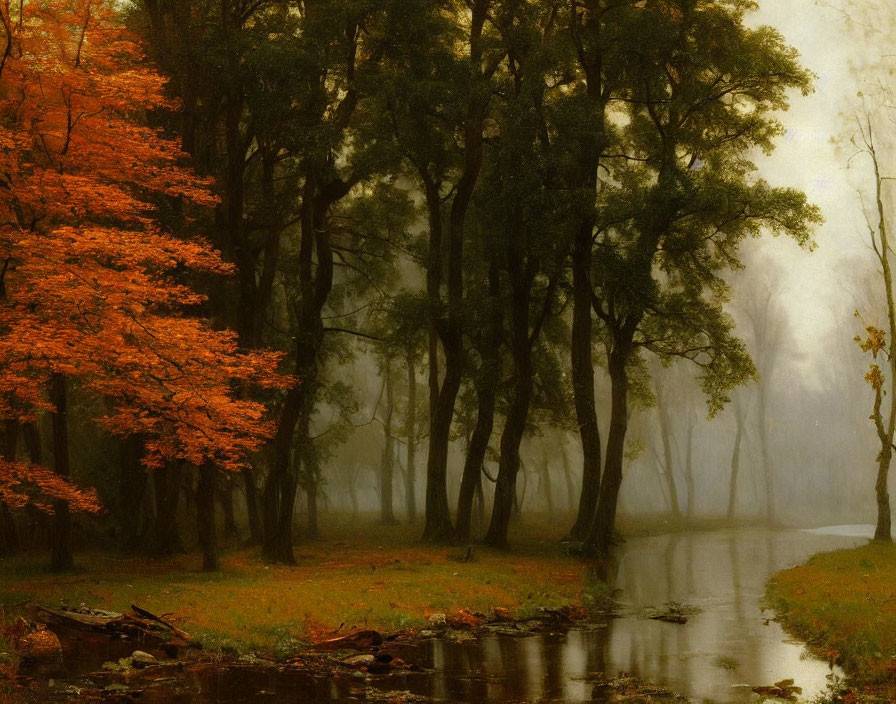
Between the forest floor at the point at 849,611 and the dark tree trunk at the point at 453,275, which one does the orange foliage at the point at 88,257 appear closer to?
the dark tree trunk at the point at 453,275

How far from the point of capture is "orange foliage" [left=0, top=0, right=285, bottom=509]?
18672 mm

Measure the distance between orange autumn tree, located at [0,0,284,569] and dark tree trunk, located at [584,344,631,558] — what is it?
38.9 ft

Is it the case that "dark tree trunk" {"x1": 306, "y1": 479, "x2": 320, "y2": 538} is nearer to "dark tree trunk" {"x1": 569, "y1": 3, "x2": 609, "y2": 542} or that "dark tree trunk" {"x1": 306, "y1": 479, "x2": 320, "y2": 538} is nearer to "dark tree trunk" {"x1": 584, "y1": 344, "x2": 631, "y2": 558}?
"dark tree trunk" {"x1": 569, "y1": 3, "x2": 609, "y2": 542}

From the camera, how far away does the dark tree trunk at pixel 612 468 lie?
3047 centimetres

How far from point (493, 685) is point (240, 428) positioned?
35.6ft

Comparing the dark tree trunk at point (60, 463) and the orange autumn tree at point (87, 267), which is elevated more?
the orange autumn tree at point (87, 267)

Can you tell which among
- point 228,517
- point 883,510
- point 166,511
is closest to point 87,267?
point 166,511

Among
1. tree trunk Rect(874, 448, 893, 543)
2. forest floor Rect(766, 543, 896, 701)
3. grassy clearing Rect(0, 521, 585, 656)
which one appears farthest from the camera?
tree trunk Rect(874, 448, 893, 543)

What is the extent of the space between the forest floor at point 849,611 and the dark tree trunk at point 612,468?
220 inches

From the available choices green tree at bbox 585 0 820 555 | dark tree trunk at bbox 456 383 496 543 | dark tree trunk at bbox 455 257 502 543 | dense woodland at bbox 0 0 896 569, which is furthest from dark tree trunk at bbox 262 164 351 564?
green tree at bbox 585 0 820 555

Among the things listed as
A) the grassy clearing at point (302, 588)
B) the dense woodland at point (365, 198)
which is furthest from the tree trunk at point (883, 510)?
the grassy clearing at point (302, 588)

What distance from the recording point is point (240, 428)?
2209cm

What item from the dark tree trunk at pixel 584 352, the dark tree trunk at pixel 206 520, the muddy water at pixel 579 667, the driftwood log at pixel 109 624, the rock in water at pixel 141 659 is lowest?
the muddy water at pixel 579 667

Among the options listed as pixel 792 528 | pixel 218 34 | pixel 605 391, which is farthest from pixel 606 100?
pixel 792 528
